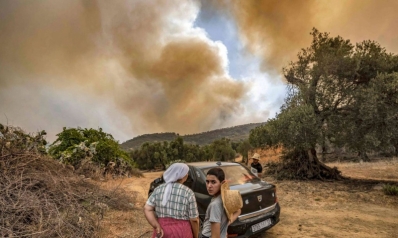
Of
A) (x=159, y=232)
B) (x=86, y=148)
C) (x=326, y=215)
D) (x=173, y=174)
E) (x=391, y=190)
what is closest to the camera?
(x=159, y=232)

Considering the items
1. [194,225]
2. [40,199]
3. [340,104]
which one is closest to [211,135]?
[340,104]

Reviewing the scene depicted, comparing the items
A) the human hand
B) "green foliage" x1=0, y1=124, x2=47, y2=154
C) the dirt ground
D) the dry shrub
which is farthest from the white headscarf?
"green foliage" x1=0, y1=124, x2=47, y2=154

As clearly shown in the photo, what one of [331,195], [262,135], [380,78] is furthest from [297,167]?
[380,78]

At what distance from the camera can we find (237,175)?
5746 mm

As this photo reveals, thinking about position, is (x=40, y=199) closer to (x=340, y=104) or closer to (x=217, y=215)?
(x=217, y=215)

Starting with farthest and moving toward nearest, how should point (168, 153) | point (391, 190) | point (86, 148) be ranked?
point (168, 153), point (86, 148), point (391, 190)

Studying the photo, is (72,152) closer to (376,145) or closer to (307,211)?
(307,211)

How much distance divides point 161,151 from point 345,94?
83.6ft

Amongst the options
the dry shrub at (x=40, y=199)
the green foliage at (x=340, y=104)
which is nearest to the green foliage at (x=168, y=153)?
the green foliage at (x=340, y=104)

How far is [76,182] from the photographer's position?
280 inches

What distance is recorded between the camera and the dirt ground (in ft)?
19.0

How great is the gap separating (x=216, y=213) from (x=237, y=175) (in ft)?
10.6

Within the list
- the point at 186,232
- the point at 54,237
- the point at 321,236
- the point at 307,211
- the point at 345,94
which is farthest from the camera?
the point at 345,94

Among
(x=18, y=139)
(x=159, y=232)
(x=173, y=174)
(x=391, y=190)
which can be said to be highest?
(x=18, y=139)
